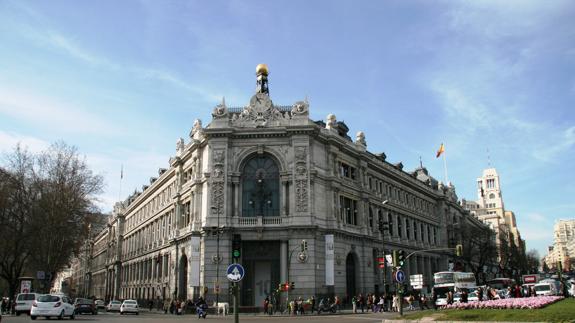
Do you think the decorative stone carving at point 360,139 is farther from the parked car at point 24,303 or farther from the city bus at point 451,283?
the parked car at point 24,303

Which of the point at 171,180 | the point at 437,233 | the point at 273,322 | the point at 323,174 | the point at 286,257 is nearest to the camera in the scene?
the point at 273,322

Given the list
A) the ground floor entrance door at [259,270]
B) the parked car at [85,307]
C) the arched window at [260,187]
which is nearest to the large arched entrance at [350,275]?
the ground floor entrance door at [259,270]

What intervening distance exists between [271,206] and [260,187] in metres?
2.08

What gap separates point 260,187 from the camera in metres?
48.5

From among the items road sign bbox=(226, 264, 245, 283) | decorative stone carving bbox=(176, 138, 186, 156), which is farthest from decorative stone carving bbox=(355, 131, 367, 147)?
road sign bbox=(226, 264, 245, 283)

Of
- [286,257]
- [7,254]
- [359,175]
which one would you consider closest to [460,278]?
[359,175]

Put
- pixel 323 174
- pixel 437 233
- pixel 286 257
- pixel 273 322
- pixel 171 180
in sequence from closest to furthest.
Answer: pixel 273 322 < pixel 286 257 < pixel 323 174 < pixel 171 180 < pixel 437 233

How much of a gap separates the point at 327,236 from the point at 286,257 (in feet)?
15.1

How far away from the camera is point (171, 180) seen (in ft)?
213

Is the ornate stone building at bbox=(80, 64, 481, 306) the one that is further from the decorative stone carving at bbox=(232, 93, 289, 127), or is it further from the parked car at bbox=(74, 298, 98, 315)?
the parked car at bbox=(74, 298, 98, 315)

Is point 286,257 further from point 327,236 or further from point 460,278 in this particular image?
point 460,278

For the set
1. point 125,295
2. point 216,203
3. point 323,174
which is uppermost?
point 323,174

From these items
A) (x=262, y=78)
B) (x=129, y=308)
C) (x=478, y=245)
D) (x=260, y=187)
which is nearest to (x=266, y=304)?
(x=260, y=187)

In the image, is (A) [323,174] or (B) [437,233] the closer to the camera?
(A) [323,174]
